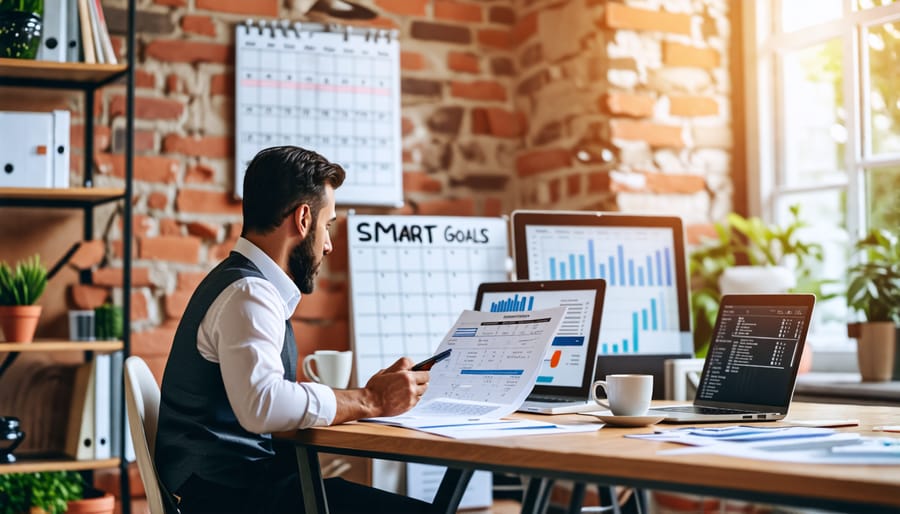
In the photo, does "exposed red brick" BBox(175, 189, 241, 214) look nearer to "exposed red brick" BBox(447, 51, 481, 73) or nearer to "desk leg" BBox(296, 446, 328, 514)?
"exposed red brick" BBox(447, 51, 481, 73)

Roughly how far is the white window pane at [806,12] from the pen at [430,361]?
2.11 meters

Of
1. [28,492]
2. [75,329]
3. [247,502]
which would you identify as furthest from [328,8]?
[247,502]

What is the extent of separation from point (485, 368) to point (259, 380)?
47 cm

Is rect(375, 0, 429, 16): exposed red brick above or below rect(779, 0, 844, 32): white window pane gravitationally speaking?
above

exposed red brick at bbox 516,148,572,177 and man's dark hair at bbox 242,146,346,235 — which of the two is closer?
man's dark hair at bbox 242,146,346,235

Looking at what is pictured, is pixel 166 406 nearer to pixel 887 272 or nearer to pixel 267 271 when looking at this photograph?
pixel 267 271

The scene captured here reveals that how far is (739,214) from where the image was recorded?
3.64 meters

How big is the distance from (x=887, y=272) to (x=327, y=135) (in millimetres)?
1836

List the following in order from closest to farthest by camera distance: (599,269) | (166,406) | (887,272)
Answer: (166,406) → (599,269) → (887,272)

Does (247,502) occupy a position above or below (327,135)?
below

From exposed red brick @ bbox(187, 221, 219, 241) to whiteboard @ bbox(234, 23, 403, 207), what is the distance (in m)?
0.14

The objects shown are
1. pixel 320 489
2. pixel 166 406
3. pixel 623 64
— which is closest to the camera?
pixel 320 489

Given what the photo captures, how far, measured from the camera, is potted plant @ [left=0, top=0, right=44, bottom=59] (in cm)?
301

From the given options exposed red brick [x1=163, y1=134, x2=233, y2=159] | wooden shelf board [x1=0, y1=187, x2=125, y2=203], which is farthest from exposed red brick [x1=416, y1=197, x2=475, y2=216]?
wooden shelf board [x1=0, y1=187, x2=125, y2=203]
